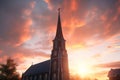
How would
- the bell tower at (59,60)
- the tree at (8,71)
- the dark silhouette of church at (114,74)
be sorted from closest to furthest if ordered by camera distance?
the tree at (8,71) → the bell tower at (59,60) → the dark silhouette of church at (114,74)

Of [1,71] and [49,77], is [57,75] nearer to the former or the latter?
[49,77]

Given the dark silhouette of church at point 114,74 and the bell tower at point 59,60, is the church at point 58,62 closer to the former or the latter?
the bell tower at point 59,60

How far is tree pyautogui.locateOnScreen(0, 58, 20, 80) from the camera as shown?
3384 cm

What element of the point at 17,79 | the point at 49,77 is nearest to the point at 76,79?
the point at 49,77

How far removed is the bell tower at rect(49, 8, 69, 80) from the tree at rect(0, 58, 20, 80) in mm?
25158

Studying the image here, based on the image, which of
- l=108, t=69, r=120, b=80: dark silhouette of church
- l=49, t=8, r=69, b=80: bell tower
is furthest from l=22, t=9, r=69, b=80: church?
l=108, t=69, r=120, b=80: dark silhouette of church

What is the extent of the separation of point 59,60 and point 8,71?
26.9 meters

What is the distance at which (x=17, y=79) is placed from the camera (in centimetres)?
3481

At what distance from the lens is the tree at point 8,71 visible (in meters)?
33.8

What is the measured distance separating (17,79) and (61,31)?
3512 centimetres

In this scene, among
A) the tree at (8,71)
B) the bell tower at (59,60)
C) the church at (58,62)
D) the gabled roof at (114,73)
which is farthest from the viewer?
the gabled roof at (114,73)

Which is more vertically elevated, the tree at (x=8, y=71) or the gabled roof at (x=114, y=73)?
the gabled roof at (x=114, y=73)

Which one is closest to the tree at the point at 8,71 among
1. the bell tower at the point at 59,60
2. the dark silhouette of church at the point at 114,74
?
the bell tower at the point at 59,60

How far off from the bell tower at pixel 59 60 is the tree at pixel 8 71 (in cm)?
2516
